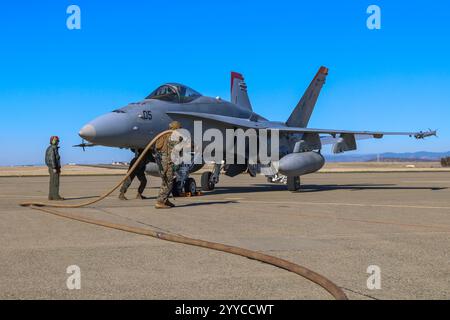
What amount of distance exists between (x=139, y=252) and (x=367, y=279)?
274cm

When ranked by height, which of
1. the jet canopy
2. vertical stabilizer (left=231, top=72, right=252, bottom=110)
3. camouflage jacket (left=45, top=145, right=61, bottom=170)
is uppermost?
vertical stabilizer (left=231, top=72, right=252, bottom=110)

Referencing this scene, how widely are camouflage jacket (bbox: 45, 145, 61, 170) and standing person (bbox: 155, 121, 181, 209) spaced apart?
14.4ft

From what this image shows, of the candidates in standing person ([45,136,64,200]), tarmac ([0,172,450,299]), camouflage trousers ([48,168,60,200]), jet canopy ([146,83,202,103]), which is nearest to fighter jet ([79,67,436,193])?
jet canopy ([146,83,202,103])

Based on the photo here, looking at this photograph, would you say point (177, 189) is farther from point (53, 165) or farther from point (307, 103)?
point (307, 103)

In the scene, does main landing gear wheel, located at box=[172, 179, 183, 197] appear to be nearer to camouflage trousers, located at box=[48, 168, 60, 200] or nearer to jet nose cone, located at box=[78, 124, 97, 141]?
jet nose cone, located at box=[78, 124, 97, 141]

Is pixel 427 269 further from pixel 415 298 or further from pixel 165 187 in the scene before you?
pixel 165 187

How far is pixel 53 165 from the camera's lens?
594 inches

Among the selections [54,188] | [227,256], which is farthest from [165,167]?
[227,256]

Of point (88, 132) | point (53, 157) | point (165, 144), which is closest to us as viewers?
point (165, 144)

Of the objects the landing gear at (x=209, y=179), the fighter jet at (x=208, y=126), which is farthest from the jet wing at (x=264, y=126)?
the landing gear at (x=209, y=179)

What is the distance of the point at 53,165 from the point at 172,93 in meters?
4.35

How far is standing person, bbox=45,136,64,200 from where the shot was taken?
1495cm

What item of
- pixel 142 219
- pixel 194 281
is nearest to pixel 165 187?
pixel 142 219

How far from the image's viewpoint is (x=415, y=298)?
3.98 metres
